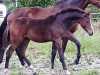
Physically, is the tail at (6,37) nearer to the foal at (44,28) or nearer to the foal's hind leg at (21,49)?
the foal at (44,28)

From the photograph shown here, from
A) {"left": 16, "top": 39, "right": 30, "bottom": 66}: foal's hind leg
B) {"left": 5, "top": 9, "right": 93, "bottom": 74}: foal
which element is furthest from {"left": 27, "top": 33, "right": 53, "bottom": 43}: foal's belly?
{"left": 16, "top": 39, "right": 30, "bottom": 66}: foal's hind leg

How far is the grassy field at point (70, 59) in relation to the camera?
847 cm

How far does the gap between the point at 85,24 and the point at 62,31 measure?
0.52 meters

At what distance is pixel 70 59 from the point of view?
405 inches

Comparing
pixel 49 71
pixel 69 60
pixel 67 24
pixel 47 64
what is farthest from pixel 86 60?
pixel 67 24

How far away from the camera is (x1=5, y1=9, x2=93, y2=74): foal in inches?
306

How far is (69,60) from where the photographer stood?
33.2 ft

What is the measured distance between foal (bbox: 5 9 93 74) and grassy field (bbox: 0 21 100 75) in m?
0.81

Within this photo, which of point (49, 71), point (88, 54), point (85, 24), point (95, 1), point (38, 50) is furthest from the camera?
point (38, 50)

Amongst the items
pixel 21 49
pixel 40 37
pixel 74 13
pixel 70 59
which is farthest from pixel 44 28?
pixel 70 59

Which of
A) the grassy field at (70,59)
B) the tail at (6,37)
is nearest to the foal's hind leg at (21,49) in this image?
the tail at (6,37)

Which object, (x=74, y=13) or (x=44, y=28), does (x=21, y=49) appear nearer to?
(x=44, y=28)

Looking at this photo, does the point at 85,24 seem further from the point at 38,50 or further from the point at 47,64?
the point at 38,50

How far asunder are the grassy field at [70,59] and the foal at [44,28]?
810mm
